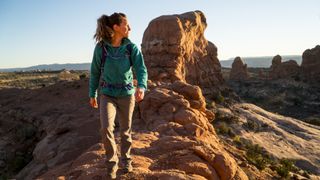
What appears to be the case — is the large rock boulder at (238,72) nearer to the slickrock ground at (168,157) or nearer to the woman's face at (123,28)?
the slickrock ground at (168,157)

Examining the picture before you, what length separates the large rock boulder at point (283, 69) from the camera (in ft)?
178

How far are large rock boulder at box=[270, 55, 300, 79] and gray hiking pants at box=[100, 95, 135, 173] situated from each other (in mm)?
51479

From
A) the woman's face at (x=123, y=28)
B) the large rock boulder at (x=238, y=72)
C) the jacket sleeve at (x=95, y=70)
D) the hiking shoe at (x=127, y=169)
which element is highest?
the woman's face at (x=123, y=28)

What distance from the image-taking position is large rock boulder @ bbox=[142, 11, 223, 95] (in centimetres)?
2205

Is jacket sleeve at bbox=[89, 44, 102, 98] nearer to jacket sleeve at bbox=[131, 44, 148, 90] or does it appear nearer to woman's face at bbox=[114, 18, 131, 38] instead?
woman's face at bbox=[114, 18, 131, 38]

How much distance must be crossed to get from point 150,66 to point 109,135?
16.7 m

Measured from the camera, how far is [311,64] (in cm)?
5162

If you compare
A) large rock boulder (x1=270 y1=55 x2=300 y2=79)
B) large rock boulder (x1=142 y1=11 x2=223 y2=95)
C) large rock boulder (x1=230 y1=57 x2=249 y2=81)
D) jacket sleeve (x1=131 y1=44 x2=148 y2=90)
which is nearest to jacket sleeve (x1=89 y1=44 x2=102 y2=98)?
jacket sleeve (x1=131 y1=44 x2=148 y2=90)

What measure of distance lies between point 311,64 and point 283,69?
176 inches

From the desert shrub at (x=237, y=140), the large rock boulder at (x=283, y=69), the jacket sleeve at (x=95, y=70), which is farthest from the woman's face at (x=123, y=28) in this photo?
the large rock boulder at (x=283, y=69)

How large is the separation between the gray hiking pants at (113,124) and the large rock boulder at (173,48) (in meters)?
15.2

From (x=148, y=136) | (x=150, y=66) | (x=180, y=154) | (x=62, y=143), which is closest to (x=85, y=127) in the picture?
(x=62, y=143)

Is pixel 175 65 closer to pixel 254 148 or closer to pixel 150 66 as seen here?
pixel 150 66

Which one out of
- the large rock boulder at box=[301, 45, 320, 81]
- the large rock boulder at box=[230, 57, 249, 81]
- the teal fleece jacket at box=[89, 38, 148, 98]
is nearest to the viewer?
the teal fleece jacket at box=[89, 38, 148, 98]
